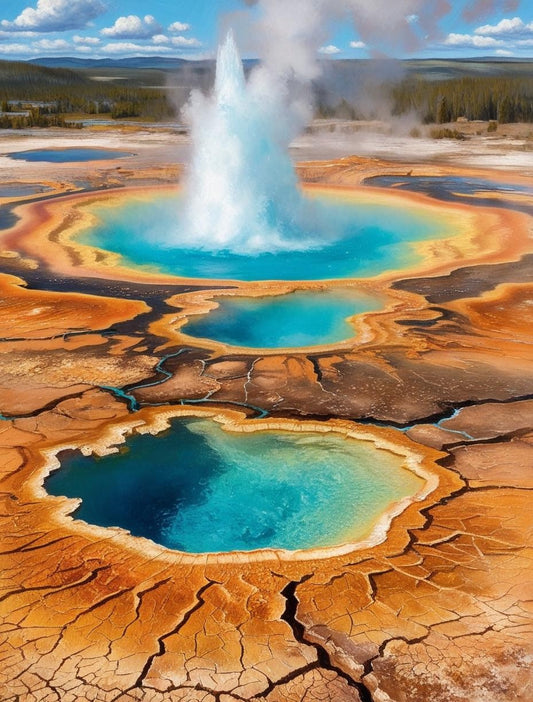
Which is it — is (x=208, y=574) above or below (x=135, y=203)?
below

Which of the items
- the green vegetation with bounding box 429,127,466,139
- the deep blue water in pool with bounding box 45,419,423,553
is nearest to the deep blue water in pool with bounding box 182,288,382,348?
the deep blue water in pool with bounding box 45,419,423,553

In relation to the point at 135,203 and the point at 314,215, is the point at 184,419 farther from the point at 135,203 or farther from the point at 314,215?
the point at 135,203

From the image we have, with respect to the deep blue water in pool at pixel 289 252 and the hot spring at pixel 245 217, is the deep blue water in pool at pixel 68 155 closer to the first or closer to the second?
the deep blue water in pool at pixel 289 252

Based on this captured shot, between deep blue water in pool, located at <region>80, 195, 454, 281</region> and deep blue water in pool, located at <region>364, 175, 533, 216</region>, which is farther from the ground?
deep blue water in pool, located at <region>364, 175, 533, 216</region>

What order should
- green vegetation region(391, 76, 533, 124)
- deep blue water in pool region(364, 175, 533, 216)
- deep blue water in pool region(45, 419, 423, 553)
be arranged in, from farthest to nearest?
green vegetation region(391, 76, 533, 124), deep blue water in pool region(364, 175, 533, 216), deep blue water in pool region(45, 419, 423, 553)

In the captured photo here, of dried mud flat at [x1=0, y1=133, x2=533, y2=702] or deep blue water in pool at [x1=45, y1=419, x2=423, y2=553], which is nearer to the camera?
dried mud flat at [x1=0, y1=133, x2=533, y2=702]

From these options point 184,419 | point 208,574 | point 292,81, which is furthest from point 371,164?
point 208,574

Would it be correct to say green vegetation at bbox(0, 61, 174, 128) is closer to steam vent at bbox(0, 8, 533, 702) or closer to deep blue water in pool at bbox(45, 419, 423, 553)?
steam vent at bbox(0, 8, 533, 702)

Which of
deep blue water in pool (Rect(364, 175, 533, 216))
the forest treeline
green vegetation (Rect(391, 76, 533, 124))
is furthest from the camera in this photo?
the forest treeline
